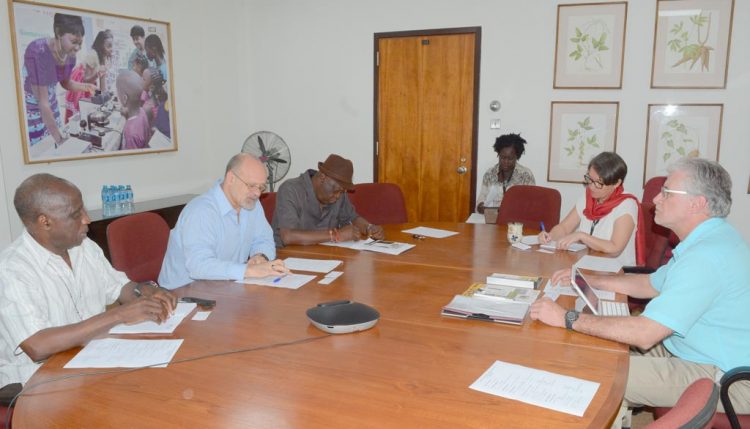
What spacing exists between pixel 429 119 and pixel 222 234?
349cm

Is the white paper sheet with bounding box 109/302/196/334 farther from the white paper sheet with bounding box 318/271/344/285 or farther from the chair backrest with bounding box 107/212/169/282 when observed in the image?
the chair backrest with bounding box 107/212/169/282

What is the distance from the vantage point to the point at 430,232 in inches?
150

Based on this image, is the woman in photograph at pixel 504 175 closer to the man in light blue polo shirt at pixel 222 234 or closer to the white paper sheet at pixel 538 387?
the man in light blue polo shirt at pixel 222 234

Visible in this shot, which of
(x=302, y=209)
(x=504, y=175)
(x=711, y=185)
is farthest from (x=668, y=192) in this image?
(x=504, y=175)

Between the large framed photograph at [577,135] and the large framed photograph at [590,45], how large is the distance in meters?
0.20

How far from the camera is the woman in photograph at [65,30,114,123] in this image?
15.9ft

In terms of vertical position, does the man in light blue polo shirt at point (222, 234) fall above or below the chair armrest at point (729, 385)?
above

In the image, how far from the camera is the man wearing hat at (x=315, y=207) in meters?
3.43

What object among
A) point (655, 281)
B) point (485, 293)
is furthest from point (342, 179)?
point (655, 281)

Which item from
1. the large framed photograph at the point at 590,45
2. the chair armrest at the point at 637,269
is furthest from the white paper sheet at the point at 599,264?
the large framed photograph at the point at 590,45

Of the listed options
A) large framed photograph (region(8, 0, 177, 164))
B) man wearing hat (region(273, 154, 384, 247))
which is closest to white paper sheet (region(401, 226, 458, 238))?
man wearing hat (region(273, 154, 384, 247))

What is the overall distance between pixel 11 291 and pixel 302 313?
98cm

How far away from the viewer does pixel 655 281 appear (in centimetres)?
250

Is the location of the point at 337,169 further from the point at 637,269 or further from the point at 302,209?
the point at 637,269
